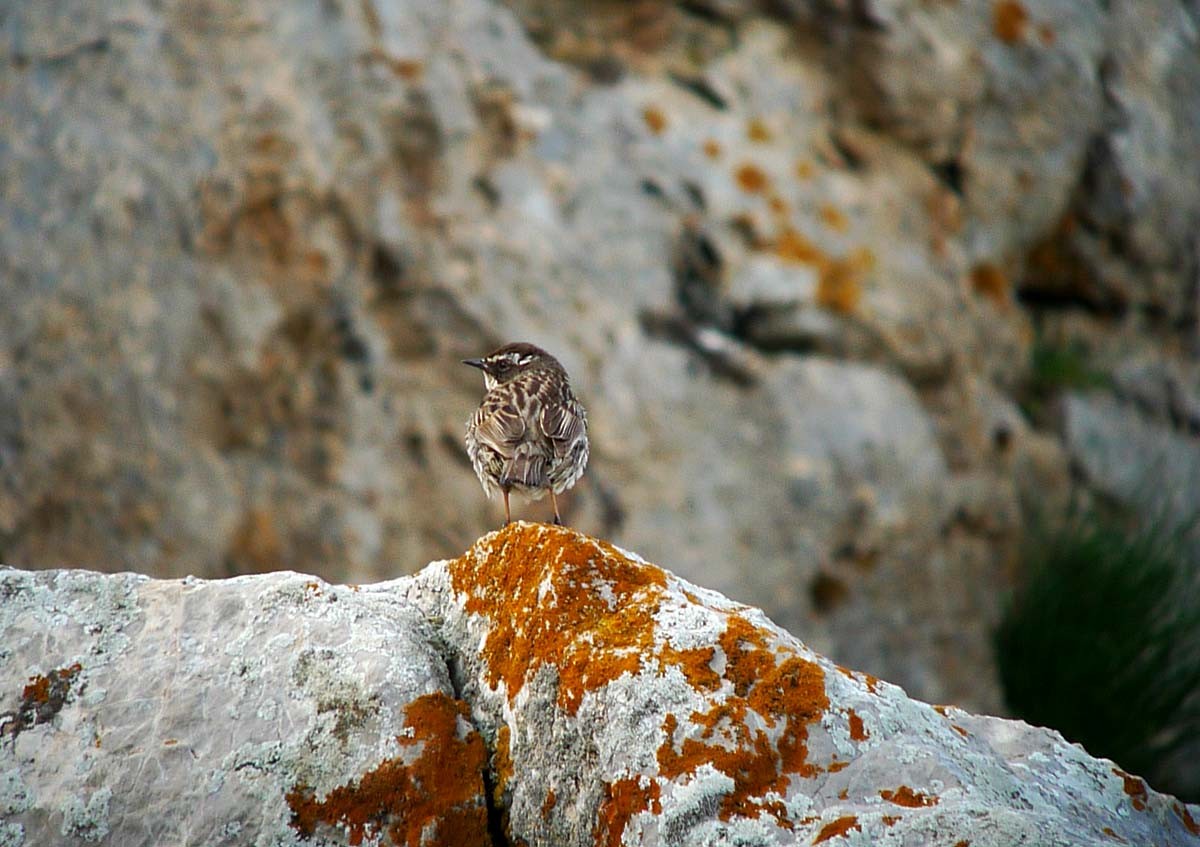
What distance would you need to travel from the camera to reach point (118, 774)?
3.74 meters

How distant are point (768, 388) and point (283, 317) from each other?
402 centimetres

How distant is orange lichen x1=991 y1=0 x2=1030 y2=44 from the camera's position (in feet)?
38.4

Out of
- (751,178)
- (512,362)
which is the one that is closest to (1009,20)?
(751,178)

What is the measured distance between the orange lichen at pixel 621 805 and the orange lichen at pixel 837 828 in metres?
0.43

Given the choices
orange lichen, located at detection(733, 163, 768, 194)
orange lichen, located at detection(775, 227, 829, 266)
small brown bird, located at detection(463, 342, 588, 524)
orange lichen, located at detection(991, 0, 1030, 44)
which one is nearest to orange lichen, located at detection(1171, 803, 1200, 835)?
small brown bird, located at detection(463, 342, 588, 524)

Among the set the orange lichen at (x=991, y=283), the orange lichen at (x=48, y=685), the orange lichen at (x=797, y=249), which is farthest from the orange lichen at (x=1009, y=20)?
the orange lichen at (x=48, y=685)

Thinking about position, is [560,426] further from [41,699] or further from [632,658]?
[41,699]

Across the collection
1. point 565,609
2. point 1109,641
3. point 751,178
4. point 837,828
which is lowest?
point 1109,641

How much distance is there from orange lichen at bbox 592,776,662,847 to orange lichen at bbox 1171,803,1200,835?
1.56 meters

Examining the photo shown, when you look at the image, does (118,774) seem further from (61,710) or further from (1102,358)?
(1102,358)

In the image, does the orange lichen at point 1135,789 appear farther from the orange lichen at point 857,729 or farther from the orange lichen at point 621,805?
the orange lichen at point 621,805

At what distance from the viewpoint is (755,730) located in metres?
3.56

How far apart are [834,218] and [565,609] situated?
769cm

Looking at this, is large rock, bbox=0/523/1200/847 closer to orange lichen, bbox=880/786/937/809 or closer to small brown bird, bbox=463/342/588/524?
orange lichen, bbox=880/786/937/809
